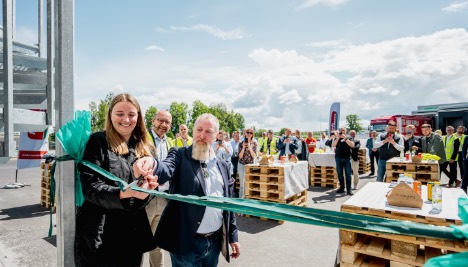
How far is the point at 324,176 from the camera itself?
384 inches

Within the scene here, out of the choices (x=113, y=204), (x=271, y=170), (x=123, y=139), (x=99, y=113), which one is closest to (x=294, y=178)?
(x=271, y=170)

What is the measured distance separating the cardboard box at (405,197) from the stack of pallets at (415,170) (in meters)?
4.43

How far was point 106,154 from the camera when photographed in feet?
5.62

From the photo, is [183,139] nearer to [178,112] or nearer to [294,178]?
[294,178]

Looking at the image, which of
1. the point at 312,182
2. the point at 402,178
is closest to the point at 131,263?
the point at 402,178

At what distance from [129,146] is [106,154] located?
22 centimetres

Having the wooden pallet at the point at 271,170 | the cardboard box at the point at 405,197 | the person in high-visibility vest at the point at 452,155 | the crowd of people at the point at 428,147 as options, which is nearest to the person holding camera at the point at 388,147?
the crowd of people at the point at 428,147

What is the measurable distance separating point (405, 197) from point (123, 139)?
2868 millimetres

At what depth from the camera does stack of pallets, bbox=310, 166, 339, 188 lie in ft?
31.4

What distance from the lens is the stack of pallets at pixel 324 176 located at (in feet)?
31.4

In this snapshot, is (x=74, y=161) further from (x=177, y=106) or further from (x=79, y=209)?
(x=177, y=106)

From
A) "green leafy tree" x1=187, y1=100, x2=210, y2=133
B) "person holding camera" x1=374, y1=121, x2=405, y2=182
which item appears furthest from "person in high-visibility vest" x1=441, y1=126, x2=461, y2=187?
"green leafy tree" x1=187, y1=100, x2=210, y2=133

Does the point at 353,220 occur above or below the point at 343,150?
above

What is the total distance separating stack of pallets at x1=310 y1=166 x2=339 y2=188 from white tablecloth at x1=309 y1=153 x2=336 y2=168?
0.14m
